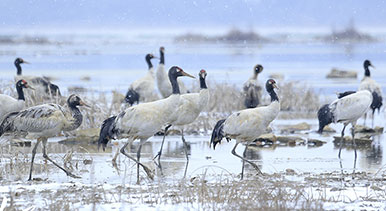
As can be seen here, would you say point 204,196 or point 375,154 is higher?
point 375,154

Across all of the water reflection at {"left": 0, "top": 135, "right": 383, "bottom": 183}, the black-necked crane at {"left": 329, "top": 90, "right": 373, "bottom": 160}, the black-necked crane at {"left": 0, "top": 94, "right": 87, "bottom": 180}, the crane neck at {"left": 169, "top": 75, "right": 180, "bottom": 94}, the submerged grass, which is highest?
the crane neck at {"left": 169, "top": 75, "right": 180, "bottom": 94}

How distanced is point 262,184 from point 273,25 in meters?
119

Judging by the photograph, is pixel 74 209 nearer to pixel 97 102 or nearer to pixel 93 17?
pixel 97 102

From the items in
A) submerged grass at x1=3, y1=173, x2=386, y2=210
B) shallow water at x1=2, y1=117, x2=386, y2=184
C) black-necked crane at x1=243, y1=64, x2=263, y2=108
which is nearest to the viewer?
submerged grass at x1=3, y1=173, x2=386, y2=210

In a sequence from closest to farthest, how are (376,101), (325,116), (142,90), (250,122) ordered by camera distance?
(250,122)
(325,116)
(376,101)
(142,90)

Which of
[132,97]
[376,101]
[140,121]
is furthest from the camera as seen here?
[132,97]

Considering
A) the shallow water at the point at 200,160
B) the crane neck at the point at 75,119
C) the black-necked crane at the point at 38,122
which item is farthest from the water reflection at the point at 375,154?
the black-necked crane at the point at 38,122

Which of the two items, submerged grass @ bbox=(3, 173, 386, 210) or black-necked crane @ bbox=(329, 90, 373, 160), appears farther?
black-necked crane @ bbox=(329, 90, 373, 160)

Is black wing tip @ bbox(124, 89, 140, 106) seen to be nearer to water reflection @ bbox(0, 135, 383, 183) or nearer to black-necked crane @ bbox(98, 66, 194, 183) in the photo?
water reflection @ bbox(0, 135, 383, 183)

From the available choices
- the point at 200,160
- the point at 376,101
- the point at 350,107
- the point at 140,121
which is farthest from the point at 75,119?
the point at 376,101

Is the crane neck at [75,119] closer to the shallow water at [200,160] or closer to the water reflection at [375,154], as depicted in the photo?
the shallow water at [200,160]

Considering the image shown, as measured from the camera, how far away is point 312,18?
12294cm

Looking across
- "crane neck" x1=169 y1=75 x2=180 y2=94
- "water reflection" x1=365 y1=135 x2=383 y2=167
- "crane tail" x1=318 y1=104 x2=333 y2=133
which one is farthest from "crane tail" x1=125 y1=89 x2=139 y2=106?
"crane neck" x1=169 y1=75 x2=180 y2=94

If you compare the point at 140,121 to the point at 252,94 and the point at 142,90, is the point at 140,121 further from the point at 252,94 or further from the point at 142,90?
the point at 252,94
